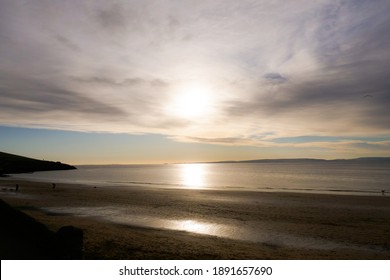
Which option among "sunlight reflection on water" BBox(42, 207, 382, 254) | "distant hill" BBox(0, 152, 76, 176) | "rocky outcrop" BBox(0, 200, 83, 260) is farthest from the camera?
"distant hill" BBox(0, 152, 76, 176)

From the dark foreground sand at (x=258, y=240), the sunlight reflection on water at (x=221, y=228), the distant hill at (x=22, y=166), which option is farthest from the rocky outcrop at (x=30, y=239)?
the distant hill at (x=22, y=166)

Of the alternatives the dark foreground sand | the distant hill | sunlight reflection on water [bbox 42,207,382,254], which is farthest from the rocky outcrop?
the distant hill

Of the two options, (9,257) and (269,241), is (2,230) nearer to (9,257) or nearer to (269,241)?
(9,257)

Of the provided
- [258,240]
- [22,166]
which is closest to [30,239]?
[258,240]

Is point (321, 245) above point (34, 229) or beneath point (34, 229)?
beneath

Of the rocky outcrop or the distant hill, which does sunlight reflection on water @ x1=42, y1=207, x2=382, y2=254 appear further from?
the distant hill

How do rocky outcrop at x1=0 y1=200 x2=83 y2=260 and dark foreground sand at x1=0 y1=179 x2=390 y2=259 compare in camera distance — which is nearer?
rocky outcrop at x1=0 y1=200 x2=83 y2=260

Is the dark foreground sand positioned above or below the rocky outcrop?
below

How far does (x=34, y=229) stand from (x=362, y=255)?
54.7ft

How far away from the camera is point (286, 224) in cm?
2348

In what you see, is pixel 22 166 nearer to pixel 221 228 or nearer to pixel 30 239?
pixel 221 228

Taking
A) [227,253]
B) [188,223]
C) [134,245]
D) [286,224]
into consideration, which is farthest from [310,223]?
[134,245]

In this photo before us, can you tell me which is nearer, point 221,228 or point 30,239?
point 30,239

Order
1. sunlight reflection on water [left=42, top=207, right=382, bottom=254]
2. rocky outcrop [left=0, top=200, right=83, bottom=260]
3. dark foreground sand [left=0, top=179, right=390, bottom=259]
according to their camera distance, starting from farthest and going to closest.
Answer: sunlight reflection on water [left=42, top=207, right=382, bottom=254] → dark foreground sand [left=0, top=179, right=390, bottom=259] → rocky outcrop [left=0, top=200, right=83, bottom=260]
